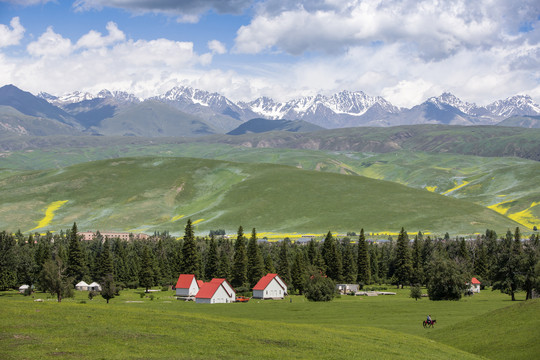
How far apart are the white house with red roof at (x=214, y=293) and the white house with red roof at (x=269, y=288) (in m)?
11.2

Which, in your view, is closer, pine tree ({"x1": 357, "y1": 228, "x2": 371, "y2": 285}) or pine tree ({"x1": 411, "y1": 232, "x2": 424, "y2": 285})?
pine tree ({"x1": 411, "y1": 232, "x2": 424, "y2": 285})

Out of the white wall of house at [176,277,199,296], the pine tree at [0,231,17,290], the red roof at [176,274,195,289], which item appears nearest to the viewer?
the white wall of house at [176,277,199,296]

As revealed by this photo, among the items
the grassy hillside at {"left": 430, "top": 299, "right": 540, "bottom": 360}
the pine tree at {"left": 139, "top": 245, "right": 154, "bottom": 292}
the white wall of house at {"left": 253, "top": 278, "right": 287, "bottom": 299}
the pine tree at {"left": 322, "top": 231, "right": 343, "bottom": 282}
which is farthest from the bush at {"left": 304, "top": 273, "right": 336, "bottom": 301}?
the grassy hillside at {"left": 430, "top": 299, "right": 540, "bottom": 360}

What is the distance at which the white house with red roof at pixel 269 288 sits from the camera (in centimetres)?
12325

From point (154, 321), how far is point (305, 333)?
13361mm

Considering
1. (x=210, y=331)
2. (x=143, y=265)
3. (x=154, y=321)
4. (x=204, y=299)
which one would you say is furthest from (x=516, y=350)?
(x=143, y=265)

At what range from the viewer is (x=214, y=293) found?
10944cm

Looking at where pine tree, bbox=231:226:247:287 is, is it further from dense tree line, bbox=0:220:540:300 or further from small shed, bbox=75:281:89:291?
small shed, bbox=75:281:89:291

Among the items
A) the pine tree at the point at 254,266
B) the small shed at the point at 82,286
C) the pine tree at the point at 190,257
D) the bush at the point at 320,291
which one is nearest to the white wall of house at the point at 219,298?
the bush at the point at 320,291

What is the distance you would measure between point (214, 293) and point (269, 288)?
A: 58.3 ft

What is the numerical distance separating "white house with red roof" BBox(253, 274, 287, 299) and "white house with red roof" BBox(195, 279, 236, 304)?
36.9 feet

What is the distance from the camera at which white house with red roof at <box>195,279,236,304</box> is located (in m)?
109

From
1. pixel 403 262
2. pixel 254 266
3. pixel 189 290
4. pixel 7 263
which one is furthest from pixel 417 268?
pixel 7 263

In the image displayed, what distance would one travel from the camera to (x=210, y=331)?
48.3 meters
